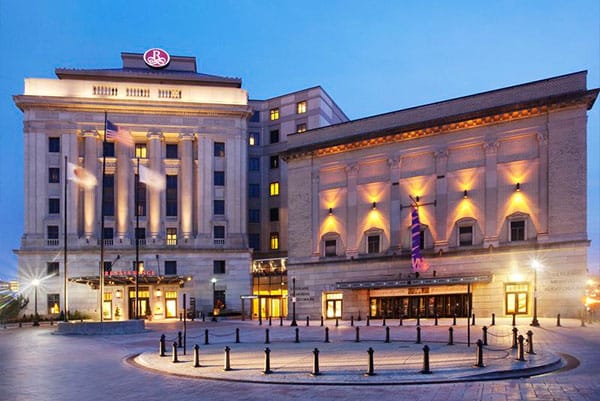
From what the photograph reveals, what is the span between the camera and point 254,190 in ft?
255

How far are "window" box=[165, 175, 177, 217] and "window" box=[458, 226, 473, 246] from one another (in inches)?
1349

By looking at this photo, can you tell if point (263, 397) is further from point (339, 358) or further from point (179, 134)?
point (179, 134)

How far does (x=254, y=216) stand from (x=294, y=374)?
2374 inches

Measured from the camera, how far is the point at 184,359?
70.8 ft

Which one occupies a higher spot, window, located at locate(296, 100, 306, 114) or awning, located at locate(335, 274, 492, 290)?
window, located at locate(296, 100, 306, 114)

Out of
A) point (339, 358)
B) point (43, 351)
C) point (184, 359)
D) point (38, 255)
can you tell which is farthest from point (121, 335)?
point (38, 255)

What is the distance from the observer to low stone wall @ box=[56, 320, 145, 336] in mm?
38375

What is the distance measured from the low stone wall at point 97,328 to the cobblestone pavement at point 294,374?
9200 millimetres

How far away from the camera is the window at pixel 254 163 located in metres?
78.2

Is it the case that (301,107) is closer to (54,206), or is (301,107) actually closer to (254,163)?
(254,163)

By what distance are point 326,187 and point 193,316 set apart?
19944 mm

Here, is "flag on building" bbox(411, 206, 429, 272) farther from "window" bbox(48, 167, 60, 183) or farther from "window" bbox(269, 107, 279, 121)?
"window" bbox(48, 167, 60, 183)

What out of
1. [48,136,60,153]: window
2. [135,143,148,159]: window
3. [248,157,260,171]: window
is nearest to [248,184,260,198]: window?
[248,157,260,171]: window

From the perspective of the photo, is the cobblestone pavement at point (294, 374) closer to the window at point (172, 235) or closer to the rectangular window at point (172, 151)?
the window at point (172, 235)
